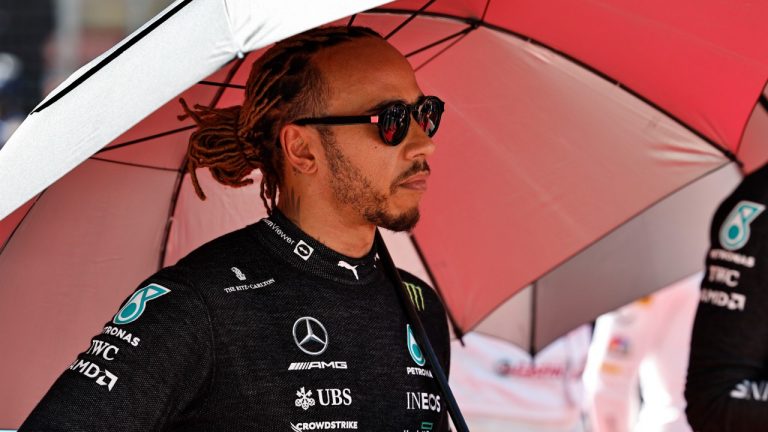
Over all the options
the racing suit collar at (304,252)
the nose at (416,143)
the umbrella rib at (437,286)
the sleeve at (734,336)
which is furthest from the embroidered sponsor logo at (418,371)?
the umbrella rib at (437,286)

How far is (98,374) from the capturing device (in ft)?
8.02

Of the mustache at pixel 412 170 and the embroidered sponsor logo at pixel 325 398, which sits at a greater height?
the mustache at pixel 412 170

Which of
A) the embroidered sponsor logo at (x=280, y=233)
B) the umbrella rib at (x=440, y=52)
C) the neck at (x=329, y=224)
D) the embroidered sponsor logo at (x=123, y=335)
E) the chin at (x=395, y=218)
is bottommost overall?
the embroidered sponsor logo at (x=123, y=335)

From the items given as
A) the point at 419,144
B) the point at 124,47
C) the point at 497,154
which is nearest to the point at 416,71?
the point at 497,154

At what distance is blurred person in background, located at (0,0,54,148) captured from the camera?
12375 mm

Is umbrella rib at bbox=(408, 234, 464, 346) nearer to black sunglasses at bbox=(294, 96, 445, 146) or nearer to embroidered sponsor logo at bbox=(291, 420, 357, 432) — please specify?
black sunglasses at bbox=(294, 96, 445, 146)

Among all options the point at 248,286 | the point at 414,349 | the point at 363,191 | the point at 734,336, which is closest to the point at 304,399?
the point at 248,286

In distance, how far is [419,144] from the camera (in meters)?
2.85

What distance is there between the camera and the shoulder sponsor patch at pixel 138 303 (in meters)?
2.55

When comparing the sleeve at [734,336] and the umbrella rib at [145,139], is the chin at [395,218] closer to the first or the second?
the umbrella rib at [145,139]

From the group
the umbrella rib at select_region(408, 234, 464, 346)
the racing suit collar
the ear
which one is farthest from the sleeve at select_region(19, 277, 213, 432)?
the umbrella rib at select_region(408, 234, 464, 346)

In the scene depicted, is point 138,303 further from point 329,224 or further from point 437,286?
point 437,286

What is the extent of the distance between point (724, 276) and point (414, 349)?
69 cm

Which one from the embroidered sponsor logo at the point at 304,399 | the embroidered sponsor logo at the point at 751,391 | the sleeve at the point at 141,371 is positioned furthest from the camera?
the embroidered sponsor logo at the point at 751,391
